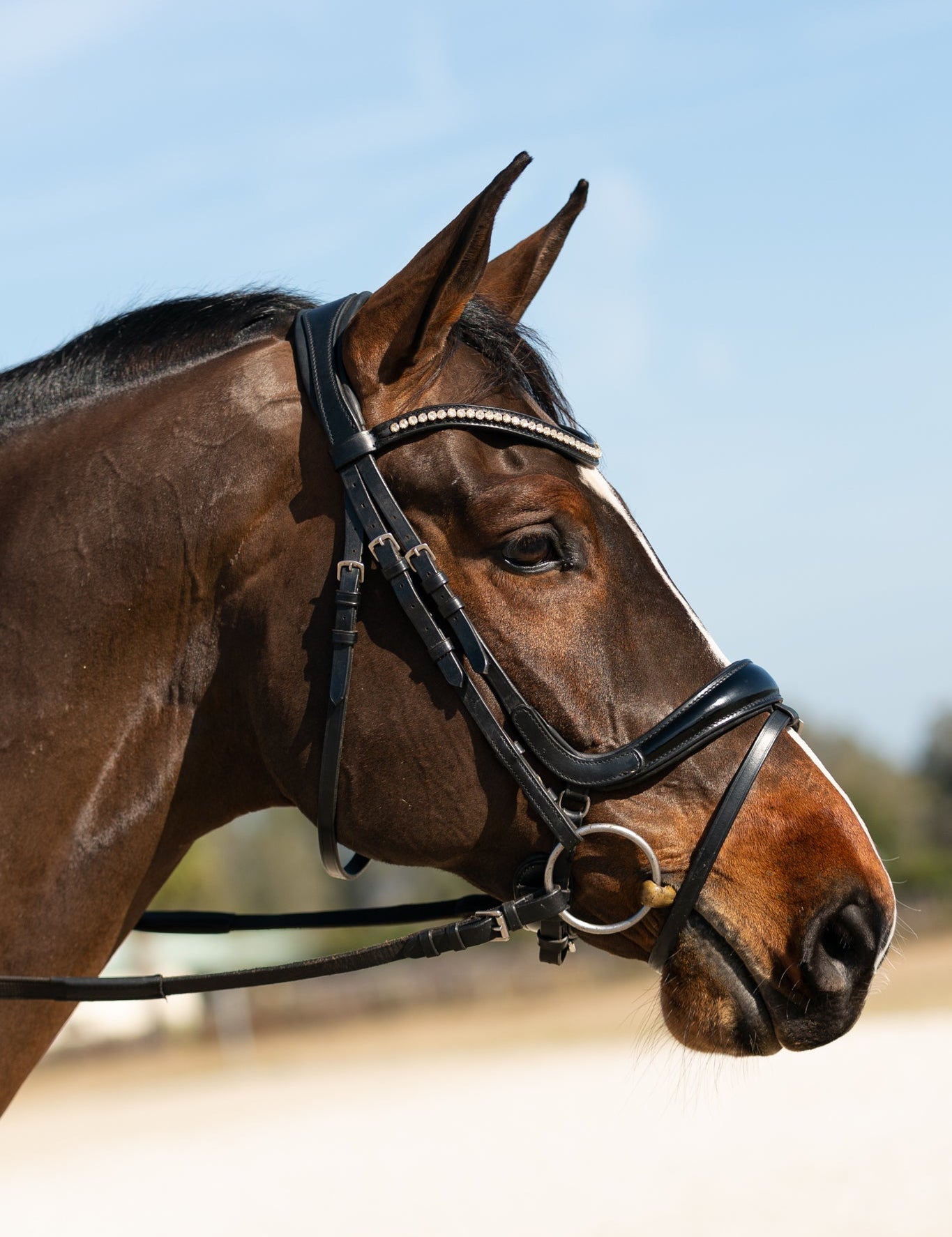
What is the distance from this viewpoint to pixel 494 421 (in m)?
2.82

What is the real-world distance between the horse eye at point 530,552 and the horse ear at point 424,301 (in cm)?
49

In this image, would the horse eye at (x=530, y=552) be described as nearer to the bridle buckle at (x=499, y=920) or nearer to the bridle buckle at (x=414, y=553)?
the bridle buckle at (x=414, y=553)

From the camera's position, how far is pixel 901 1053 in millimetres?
18641

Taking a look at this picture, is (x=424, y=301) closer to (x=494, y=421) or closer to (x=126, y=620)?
(x=494, y=421)

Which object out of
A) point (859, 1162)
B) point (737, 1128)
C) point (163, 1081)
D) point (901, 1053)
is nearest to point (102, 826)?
point (859, 1162)

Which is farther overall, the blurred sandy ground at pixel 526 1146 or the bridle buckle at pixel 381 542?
the blurred sandy ground at pixel 526 1146

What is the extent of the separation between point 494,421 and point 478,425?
4 cm

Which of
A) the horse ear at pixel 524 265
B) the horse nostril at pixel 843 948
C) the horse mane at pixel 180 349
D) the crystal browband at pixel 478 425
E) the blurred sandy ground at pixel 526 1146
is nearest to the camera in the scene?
the horse nostril at pixel 843 948

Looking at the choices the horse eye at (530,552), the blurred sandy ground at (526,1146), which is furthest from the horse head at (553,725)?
the blurred sandy ground at (526,1146)

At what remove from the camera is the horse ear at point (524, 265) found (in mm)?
3383

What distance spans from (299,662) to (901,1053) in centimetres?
1837

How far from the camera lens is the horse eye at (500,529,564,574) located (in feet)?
8.93

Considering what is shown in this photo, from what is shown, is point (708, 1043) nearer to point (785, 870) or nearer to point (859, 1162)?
point (785, 870)

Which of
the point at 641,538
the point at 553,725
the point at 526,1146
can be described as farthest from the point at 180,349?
the point at 526,1146
